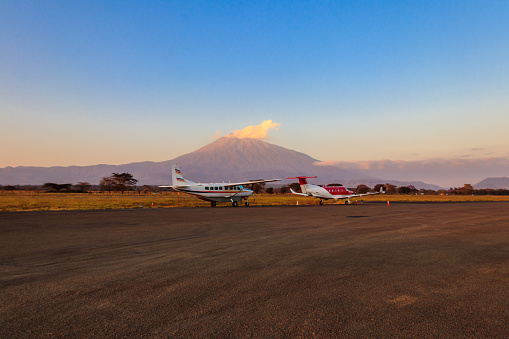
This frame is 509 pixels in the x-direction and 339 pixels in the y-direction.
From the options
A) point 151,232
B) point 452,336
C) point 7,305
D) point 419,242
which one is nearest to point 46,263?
point 7,305

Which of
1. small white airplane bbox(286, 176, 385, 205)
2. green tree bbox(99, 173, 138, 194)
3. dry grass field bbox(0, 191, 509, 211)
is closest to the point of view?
dry grass field bbox(0, 191, 509, 211)

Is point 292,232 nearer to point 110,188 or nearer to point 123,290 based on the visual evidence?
point 123,290

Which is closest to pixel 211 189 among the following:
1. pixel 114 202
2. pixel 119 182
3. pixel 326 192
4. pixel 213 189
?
pixel 213 189

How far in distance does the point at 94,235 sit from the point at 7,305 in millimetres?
9007

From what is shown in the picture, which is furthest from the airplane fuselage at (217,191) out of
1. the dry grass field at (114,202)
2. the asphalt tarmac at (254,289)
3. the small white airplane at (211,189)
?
the asphalt tarmac at (254,289)

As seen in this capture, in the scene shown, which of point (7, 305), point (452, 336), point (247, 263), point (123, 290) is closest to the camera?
point (452, 336)

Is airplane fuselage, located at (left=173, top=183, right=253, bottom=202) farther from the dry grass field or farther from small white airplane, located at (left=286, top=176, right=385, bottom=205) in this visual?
small white airplane, located at (left=286, top=176, right=385, bottom=205)

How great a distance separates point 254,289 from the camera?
6.07 meters

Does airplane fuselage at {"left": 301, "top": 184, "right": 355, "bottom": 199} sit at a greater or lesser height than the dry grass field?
greater

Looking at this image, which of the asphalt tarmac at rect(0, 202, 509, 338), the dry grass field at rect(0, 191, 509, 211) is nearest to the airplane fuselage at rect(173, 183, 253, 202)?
the dry grass field at rect(0, 191, 509, 211)

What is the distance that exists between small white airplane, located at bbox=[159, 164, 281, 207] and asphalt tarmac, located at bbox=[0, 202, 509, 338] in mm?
24217

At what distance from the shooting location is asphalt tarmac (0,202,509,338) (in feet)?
14.3

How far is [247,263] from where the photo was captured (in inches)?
328

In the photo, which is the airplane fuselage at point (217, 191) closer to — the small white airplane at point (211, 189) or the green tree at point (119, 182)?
the small white airplane at point (211, 189)
